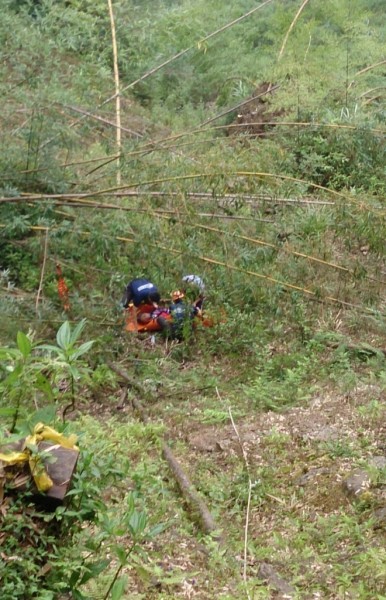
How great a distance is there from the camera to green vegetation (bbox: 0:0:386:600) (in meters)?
3.78

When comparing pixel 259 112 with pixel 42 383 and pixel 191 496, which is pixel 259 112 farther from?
pixel 42 383

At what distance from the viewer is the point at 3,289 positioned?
587 cm

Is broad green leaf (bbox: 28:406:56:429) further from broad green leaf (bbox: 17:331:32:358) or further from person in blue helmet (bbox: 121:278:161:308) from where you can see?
person in blue helmet (bbox: 121:278:161:308)

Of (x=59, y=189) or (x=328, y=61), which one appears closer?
(x=59, y=189)

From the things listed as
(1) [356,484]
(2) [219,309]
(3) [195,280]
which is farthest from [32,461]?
(2) [219,309]

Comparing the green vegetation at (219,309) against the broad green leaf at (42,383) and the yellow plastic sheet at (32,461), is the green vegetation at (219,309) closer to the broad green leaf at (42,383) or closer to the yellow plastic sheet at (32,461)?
the broad green leaf at (42,383)

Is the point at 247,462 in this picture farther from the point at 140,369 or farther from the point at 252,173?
the point at 252,173

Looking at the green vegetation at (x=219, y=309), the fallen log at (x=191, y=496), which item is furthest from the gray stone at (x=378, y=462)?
the fallen log at (x=191, y=496)

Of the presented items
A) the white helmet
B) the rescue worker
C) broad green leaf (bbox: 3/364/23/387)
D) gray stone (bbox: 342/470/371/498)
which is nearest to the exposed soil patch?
the rescue worker

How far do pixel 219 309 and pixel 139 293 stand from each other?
0.63 meters

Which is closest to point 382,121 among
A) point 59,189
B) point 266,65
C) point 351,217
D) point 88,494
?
point 351,217

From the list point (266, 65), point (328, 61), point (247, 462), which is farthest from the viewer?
point (266, 65)

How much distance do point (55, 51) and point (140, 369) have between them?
3680 mm

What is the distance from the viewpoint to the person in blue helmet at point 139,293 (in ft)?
20.9
